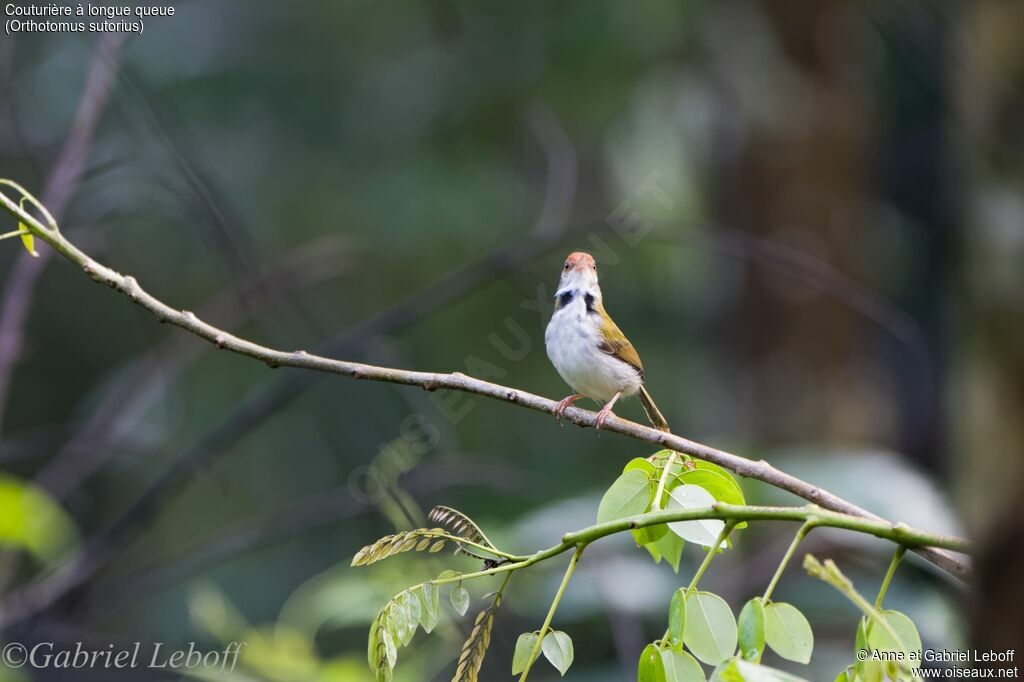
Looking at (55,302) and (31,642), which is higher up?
(55,302)

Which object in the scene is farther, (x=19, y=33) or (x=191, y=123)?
(x=191, y=123)

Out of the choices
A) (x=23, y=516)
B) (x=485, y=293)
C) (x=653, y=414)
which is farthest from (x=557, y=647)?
(x=485, y=293)

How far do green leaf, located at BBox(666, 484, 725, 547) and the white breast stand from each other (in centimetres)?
180

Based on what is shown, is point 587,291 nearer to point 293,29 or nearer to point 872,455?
point 872,455

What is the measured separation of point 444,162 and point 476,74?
985 mm

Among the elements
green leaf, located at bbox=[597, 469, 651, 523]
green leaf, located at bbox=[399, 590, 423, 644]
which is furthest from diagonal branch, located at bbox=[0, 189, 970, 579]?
green leaf, located at bbox=[399, 590, 423, 644]

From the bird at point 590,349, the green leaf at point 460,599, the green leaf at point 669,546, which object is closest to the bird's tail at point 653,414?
the bird at point 590,349

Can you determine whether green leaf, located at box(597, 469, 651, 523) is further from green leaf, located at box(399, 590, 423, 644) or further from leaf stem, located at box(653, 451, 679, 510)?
green leaf, located at box(399, 590, 423, 644)

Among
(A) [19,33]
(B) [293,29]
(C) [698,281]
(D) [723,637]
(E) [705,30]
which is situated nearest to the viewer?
(D) [723,637]

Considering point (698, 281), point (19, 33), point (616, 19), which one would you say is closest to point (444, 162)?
point (616, 19)

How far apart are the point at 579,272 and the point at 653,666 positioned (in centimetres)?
197

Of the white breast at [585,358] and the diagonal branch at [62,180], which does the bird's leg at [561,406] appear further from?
the diagonal branch at [62,180]

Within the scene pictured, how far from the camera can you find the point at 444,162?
10.4 m

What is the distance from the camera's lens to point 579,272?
3150 millimetres
